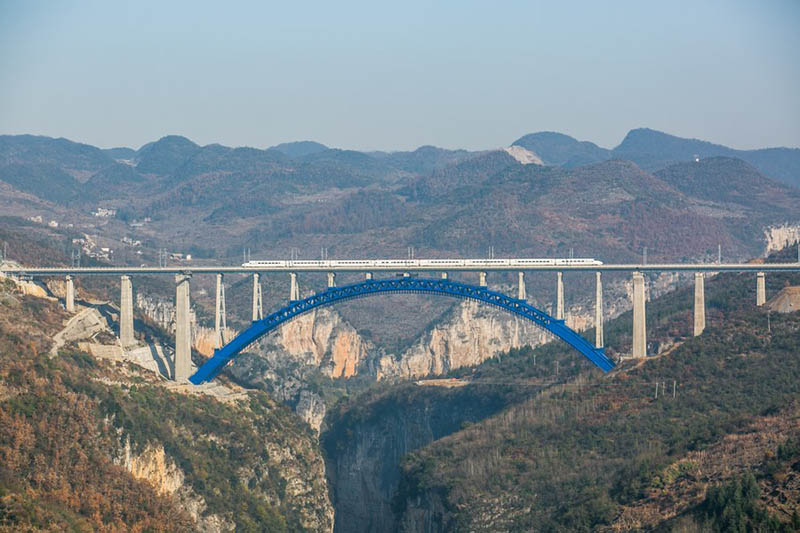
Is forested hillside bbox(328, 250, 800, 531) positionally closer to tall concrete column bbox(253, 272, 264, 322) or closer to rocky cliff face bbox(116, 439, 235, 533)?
rocky cliff face bbox(116, 439, 235, 533)

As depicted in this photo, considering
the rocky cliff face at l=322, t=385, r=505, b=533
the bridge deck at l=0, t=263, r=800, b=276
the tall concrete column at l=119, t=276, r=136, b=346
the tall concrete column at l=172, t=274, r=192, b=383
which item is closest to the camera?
the rocky cliff face at l=322, t=385, r=505, b=533

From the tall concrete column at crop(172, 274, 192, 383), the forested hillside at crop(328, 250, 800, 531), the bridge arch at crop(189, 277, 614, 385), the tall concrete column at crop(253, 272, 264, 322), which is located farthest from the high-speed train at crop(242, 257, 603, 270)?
the tall concrete column at crop(172, 274, 192, 383)

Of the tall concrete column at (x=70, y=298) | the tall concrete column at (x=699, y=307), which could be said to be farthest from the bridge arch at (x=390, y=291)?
the tall concrete column at (x=70, y=298)

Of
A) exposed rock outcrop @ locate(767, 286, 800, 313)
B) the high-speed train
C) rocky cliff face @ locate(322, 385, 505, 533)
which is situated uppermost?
the high-speed train

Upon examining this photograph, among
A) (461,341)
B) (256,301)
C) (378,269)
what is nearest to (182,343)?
(256,301)

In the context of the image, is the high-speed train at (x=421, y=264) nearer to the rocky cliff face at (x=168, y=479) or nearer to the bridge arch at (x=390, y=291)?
the bridge arch at (x=390, y=291)

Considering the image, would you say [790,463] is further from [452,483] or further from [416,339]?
[416,339]

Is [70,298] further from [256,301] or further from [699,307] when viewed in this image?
[699,307]
